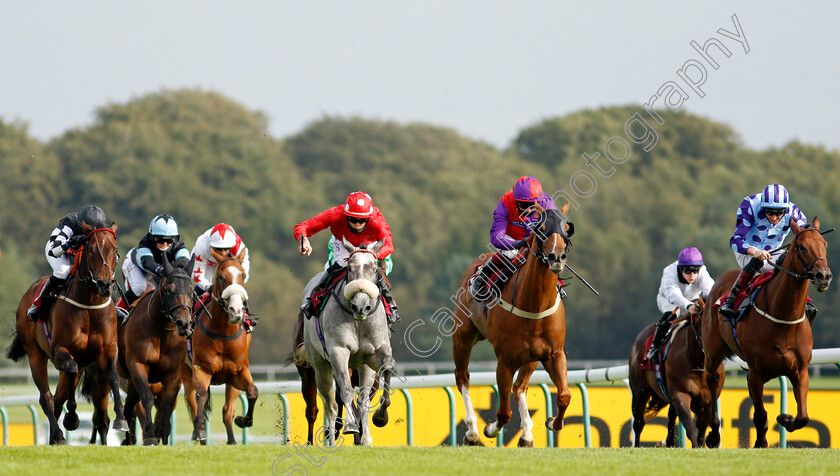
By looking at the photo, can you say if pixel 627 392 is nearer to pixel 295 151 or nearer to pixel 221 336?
pixel 221 336

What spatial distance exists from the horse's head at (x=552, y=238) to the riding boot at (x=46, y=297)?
4.28 meters

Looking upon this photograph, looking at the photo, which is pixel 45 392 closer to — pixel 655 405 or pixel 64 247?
pixel 64 247

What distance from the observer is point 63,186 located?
40.6 meters

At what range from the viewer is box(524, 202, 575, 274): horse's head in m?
8.44

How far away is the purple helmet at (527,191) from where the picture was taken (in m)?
9.77

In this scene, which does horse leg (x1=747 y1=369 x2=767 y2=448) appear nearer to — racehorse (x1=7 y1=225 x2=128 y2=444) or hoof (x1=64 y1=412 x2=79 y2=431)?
racehorse (x1=7 y1=225 x2=128 y2=444)

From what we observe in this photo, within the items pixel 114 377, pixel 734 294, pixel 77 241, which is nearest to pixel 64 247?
pixel 77 241

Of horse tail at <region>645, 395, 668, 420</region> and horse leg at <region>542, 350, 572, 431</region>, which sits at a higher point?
horse leg at <region>542, 350, 572, 431</region>

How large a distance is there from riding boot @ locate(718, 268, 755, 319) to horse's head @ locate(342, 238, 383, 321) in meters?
3.10

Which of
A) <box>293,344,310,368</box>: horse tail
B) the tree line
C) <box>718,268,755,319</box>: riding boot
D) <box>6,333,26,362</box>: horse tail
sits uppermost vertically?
the tree line

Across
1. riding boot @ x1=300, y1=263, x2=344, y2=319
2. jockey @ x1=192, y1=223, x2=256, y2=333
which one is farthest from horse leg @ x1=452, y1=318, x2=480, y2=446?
jockey @ x1=192, y1=223, x2=256, y2=333

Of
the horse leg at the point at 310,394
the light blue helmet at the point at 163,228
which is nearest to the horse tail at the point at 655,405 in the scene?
the horse leg at the point at 310,394

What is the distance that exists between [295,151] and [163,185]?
958 centimetres

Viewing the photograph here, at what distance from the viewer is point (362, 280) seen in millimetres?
8625
